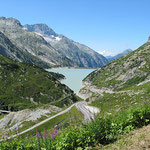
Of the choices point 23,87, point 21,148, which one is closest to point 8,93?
point 23,87

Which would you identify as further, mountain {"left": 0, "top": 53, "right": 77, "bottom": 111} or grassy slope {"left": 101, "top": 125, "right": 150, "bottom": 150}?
mountain {"left": 0, "top": 53, "right": 77, "bottom": 111}

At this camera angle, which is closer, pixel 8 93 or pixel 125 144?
pixel 125 144

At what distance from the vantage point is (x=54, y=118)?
7588 cm

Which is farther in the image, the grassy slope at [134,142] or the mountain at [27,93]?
the mountain at [27,93]

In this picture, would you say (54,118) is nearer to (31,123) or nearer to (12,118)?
(31,123)

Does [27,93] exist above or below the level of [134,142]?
above

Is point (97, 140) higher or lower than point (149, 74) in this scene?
lower

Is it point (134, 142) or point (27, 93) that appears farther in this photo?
point (27, 93)

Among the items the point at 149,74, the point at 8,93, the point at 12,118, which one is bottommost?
the point at 12,118

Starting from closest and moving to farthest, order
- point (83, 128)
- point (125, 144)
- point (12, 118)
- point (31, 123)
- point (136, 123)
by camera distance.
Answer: point (125, 144) → point (83, 128) → point (136, 123) → point (31, 123) → point (12, 118)

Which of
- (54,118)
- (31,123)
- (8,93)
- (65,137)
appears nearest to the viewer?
(65,137)

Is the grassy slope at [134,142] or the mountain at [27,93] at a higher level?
the mountain at [27,93]

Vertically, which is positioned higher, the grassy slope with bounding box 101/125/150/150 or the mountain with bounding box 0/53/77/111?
the mountain with bounding box 0/53/77/111

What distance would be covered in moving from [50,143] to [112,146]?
3.54 metres
